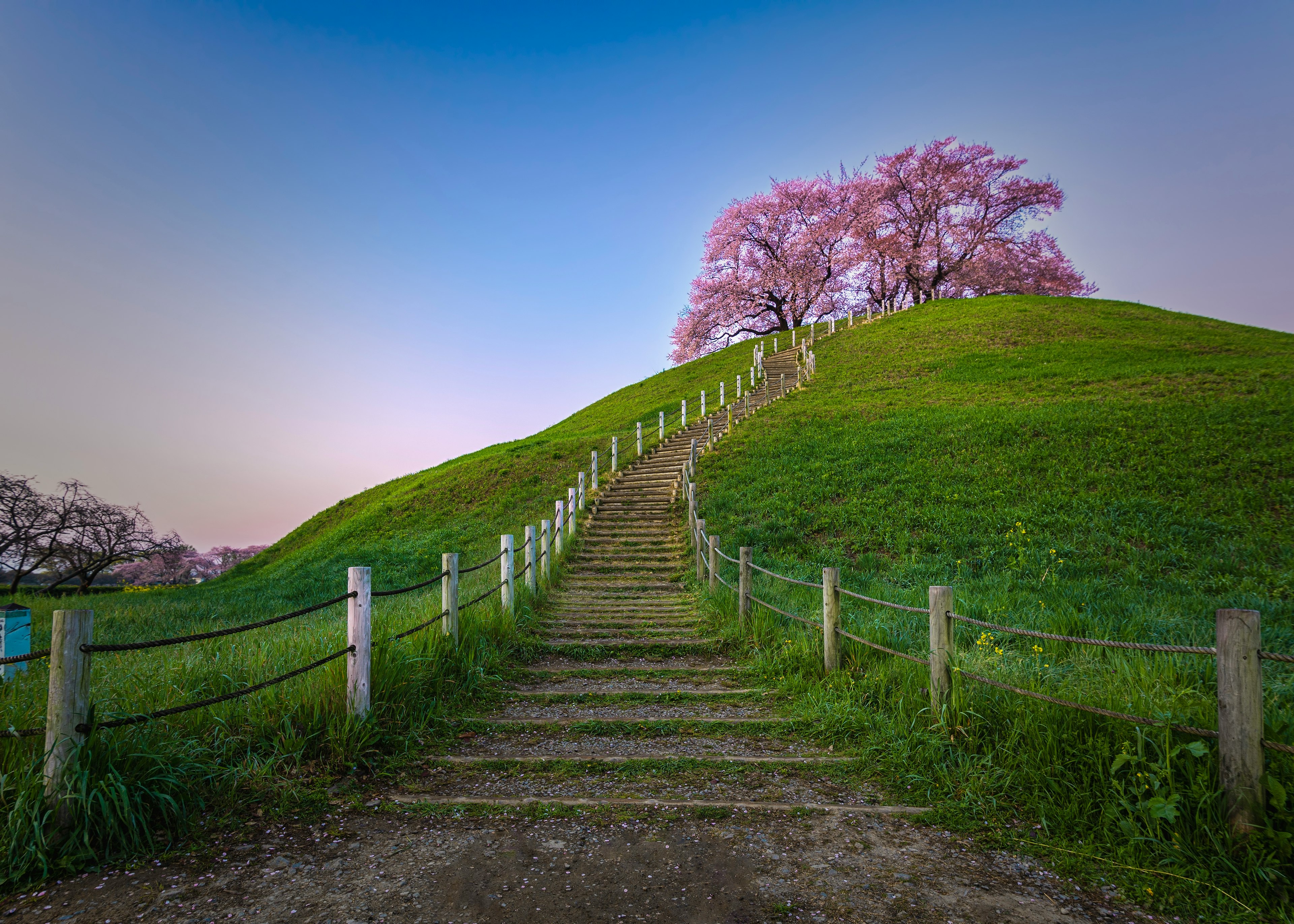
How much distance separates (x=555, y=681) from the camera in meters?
6.94

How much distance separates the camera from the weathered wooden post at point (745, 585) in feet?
28.0

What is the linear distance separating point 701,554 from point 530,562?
10.6 ft

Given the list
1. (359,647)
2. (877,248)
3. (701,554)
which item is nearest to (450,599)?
(359,647)

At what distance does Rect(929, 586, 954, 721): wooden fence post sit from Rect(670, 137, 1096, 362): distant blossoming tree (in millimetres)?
40337

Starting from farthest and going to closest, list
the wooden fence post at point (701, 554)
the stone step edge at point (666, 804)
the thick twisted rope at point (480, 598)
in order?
the wooden fence post at point (701, 554) < the thick twisted rope at point (480, 598) < the stone step edge at point (666, 804)

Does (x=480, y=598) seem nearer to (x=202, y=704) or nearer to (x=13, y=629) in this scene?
(x=202, y=704)

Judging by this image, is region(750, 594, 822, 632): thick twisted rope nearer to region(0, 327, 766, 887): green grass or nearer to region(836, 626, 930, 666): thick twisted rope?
region(836, 626, 930, 666): thick twisted rope

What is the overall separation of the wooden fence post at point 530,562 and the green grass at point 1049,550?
303 cm

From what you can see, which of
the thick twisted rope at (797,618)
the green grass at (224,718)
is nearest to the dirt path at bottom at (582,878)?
the green grass at (224,718)

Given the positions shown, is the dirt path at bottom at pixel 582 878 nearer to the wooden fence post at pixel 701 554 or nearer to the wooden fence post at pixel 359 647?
the wooden fence post at pixel 359 647

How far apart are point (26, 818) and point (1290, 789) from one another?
5.97m

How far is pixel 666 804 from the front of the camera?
13.0 feet

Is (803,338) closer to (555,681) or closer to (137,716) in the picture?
(555,681)

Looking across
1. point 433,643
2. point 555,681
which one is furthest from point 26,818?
point 555,681
